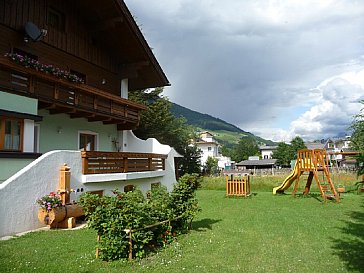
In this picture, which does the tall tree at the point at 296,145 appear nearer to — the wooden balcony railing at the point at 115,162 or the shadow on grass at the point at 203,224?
the wooden balcony railing at the point at 115,162

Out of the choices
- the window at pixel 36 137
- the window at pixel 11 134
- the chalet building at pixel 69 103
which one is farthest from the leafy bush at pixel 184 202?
the window at pixel 36 137

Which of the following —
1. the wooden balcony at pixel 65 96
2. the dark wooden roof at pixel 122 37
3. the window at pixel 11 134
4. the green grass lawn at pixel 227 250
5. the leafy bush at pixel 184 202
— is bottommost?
the green grass lawn at pixel 227 250

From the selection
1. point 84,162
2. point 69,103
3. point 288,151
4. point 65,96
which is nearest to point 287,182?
point 84,162

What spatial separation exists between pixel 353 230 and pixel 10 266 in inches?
348

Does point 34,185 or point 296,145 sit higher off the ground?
point 296,145

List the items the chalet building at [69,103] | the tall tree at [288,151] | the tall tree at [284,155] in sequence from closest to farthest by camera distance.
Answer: the chalet building at [69,103] < the tall tree at [288,151] < the tall tree at [284,155]

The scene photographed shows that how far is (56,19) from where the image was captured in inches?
575

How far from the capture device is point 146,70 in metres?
18.5

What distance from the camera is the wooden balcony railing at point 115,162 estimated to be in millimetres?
11559

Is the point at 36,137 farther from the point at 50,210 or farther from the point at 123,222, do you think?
the point at 123,222

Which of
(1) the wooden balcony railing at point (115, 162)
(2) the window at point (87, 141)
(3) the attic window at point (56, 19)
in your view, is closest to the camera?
(1) the wooden balcony railing at point (115, 162)

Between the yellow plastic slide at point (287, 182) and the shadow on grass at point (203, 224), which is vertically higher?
the yellow plastic slide at point (287, 182)

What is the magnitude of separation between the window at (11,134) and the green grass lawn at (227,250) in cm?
355

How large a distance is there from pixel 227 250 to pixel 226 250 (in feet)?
0.07
